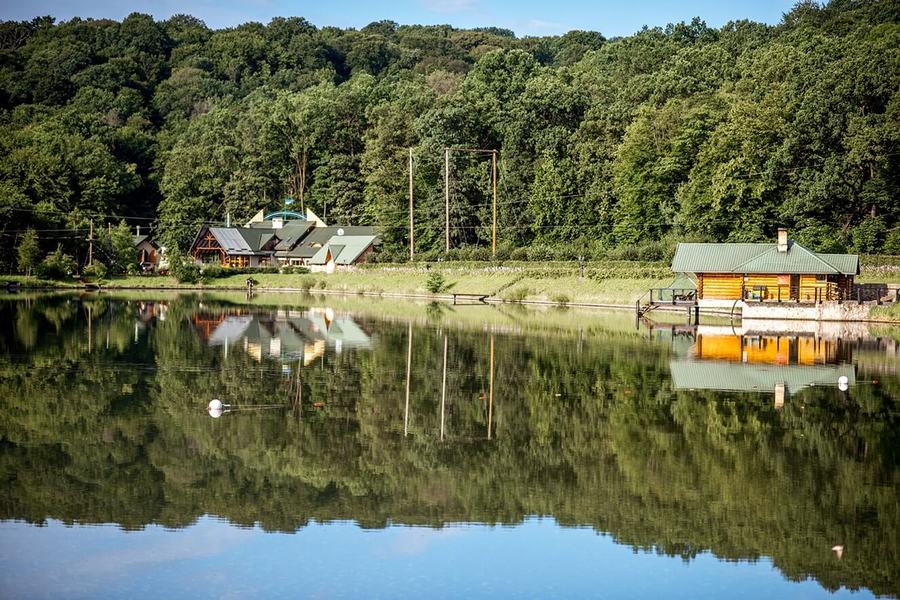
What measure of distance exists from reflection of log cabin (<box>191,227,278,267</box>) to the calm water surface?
68699 millimetres

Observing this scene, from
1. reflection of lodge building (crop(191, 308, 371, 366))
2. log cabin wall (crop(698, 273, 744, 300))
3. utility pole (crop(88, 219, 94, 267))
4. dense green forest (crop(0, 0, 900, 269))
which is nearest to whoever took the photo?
Result: reflection of lodge building (crop(191, 308, 371, 366))

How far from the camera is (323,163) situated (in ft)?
374

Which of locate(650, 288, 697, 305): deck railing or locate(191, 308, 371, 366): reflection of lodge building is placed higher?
locate(650, 288, 697, 305): deck railing

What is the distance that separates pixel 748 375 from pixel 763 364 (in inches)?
115

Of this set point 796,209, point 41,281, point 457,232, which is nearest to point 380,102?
point 457,232

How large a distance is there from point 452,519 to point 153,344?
23.3 m

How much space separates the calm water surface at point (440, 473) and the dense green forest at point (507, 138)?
1243 inches

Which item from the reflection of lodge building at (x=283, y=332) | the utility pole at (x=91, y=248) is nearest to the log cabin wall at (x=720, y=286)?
the reflection of lodge building at (x=283, y=332)

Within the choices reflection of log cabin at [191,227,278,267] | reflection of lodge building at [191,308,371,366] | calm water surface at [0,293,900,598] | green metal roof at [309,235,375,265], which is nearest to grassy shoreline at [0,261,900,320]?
green metal roof at [309,235,375,265]

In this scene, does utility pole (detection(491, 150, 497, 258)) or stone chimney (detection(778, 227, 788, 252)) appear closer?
stone chimney (detection(778, 227, 788, 252))

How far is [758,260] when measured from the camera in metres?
52.8

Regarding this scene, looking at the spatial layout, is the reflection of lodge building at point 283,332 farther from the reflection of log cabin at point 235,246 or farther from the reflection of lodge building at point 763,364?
the reflection of log cabin at point 235,246

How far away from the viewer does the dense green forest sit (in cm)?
6103

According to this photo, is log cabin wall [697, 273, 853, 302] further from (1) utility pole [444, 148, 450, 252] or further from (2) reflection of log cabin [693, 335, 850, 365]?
(1) utility pole [444, 148, 450, 252]
